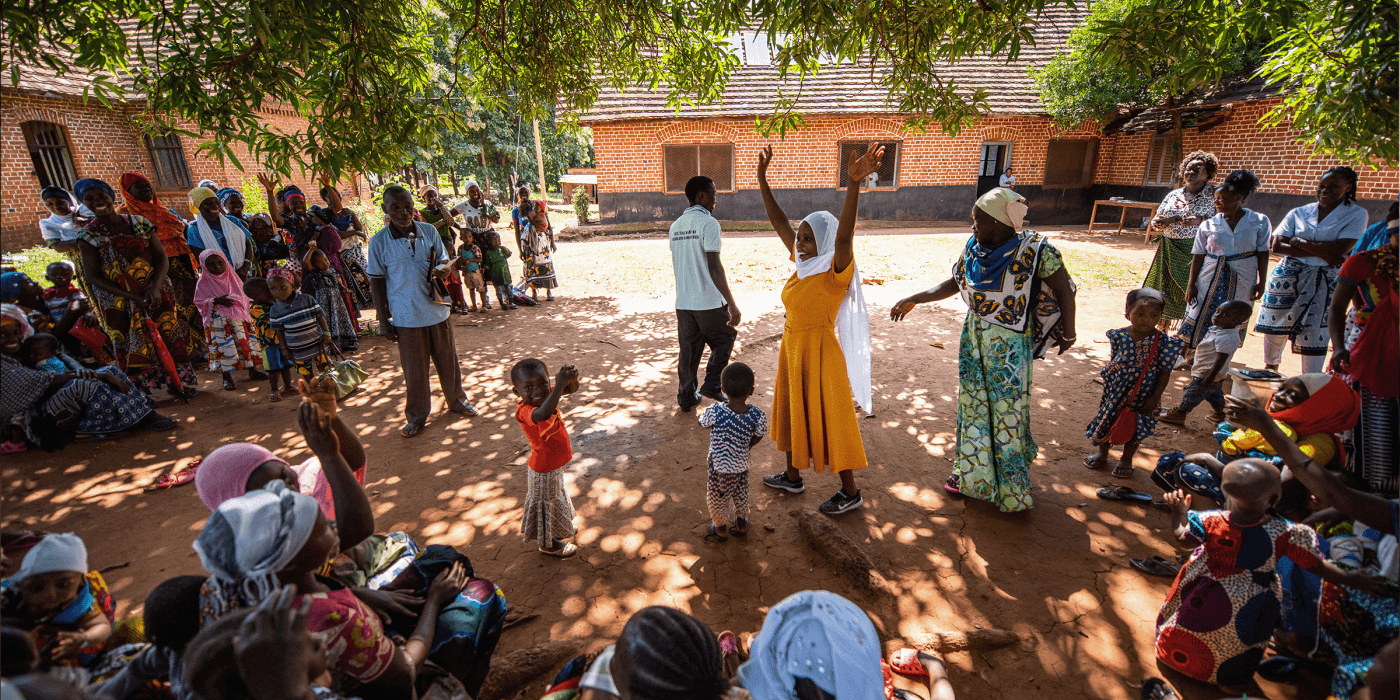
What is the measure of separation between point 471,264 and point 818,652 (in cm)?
805

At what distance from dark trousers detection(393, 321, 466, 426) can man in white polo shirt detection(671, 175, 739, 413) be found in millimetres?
2016

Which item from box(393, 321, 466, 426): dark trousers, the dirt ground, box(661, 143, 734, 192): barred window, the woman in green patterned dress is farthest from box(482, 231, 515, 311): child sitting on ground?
box(661, 143, 734, 192): barred window

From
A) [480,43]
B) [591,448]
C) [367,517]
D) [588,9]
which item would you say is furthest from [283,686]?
[588,9]

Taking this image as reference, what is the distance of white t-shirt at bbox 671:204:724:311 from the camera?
14.9ft

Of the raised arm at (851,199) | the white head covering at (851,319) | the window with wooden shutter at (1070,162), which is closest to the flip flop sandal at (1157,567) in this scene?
the white head covering at (851,319)

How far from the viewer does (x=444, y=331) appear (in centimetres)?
488

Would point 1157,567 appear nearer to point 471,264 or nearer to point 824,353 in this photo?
point 824,353

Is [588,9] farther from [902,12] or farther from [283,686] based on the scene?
[283,686]

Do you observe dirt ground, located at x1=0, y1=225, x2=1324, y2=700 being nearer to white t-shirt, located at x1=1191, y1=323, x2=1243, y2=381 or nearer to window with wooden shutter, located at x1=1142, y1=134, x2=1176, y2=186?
white t-shirt, located at x1=1191, y1=323, x2=1243, y2=381

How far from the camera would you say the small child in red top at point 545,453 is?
9.30ft

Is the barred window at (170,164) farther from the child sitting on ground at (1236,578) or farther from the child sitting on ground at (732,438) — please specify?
the child sitting on ground at (1236,578)

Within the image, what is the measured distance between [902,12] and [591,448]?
3785 mm

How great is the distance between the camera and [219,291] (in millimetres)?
5492

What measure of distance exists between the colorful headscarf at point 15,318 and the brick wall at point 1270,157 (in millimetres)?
15342
